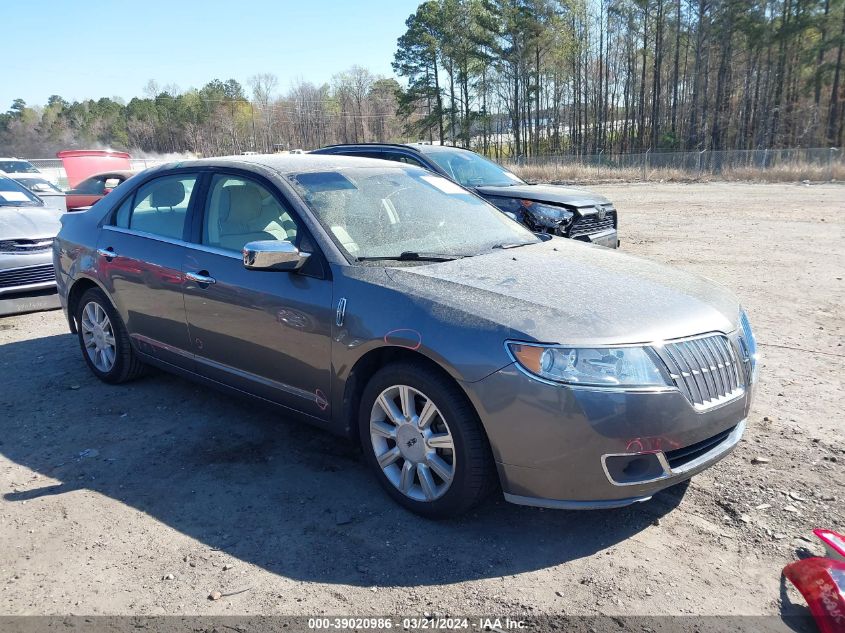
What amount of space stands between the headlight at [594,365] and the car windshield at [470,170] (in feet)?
21.5

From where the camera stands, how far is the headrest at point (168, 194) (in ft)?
15.1

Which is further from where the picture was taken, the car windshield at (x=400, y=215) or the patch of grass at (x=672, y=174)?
the patch of grass at (x=672, y=174)

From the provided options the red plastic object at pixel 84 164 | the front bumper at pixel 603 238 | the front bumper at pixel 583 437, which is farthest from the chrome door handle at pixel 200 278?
the red plastic object at pixel 84 164

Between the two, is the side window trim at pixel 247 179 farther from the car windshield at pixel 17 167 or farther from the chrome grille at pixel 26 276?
the car windshield at pixel 17 167

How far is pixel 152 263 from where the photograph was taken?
4516 mm

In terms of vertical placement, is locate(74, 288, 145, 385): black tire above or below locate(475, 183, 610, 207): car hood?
below

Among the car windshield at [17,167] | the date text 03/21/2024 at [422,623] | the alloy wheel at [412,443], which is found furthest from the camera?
the car windshield at [17,167]

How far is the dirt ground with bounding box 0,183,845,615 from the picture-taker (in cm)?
270

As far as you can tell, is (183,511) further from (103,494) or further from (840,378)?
(840,378)

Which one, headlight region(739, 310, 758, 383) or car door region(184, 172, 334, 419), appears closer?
headlight region(739, 310, 758, 383)

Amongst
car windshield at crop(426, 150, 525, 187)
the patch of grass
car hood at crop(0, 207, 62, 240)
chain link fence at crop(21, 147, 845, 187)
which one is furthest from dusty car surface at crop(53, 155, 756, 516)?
the patch of grass

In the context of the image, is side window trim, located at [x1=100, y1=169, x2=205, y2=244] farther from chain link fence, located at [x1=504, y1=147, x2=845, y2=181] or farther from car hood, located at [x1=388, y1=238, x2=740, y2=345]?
chain link fence, located at [x1=504, y1=147, x2=845, y2=181]

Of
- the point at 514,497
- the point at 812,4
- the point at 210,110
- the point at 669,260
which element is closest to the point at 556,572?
the point at 514,497

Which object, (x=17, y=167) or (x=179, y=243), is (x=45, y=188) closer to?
(x=17, y=167)
